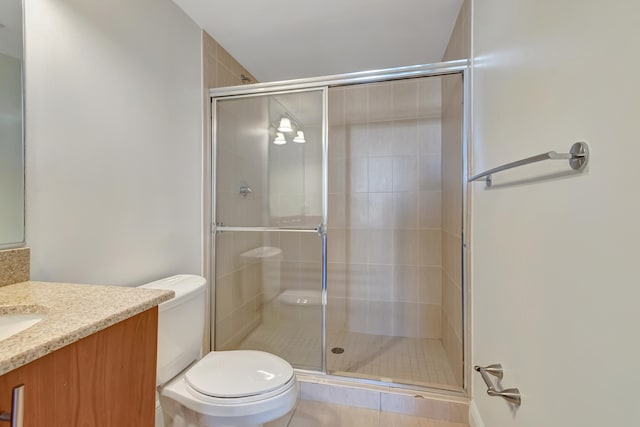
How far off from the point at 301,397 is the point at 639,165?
1840 millimetres

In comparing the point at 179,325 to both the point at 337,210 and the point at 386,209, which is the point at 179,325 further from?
the point at 386,209

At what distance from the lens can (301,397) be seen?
1.71 meters

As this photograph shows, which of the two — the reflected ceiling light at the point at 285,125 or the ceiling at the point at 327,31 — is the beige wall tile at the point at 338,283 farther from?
the ceiling at the point at 327,31

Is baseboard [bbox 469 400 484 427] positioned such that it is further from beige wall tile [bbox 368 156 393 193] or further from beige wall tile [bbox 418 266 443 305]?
beige wall tile [bbox 368 156 393 193]

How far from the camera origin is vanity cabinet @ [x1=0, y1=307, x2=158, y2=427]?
1.68 ft

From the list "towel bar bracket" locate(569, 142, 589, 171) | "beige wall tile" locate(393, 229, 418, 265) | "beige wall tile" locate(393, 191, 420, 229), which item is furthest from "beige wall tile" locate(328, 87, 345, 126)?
"towel bar bracket" locate(569, 142, 589, 171)

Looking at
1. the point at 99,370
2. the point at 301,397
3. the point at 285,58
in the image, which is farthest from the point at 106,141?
the point at 301,397

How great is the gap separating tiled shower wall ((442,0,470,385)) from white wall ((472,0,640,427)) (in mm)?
491

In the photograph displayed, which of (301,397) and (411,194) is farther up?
(411,194)

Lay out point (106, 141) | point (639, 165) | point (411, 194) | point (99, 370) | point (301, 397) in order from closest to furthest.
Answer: point (639, 165)
point (99, 370)
point (106, 141)
point (301, 397)
point (411, 194)

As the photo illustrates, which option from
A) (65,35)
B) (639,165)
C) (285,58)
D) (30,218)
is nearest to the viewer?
(639,165)

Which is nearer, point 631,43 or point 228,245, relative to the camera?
point 631,43

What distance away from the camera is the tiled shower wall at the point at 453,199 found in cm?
162

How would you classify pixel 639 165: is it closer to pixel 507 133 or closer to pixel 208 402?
pixel 507 133
